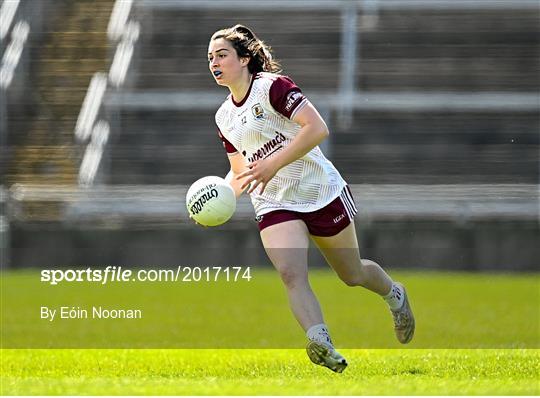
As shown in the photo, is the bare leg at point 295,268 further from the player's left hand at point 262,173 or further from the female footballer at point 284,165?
the player's left hand at point 262,173

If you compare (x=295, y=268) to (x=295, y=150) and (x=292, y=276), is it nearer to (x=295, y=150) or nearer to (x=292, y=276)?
(x=292, y=276)

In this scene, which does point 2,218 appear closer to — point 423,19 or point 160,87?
point 160,87

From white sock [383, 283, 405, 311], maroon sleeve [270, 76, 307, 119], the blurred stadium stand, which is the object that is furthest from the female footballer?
the blurred stadium stand

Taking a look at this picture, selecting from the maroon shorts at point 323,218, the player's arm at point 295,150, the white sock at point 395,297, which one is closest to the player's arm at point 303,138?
the player's arm at point 295,150

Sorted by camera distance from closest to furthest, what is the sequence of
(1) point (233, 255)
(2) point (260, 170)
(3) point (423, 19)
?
(2) point (260, 170) → (1) point (233, 255) → (3) point (423, 19)

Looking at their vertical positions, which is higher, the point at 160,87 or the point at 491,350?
the point at 491,350

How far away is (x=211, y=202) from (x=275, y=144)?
389mm

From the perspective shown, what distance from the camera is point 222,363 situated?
20.0ft

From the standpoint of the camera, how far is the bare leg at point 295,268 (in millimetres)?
5262

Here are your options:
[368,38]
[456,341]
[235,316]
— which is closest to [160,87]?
[368,38]

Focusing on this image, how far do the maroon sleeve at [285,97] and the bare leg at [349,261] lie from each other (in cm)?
63

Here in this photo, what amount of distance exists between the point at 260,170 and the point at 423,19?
13876 mm

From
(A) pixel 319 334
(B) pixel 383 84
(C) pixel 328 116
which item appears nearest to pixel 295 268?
(A) pixel 319 334

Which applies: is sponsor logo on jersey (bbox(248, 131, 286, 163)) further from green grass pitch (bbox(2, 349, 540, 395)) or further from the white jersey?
green grass pitch (bbox(2, 349, 540, 395))
